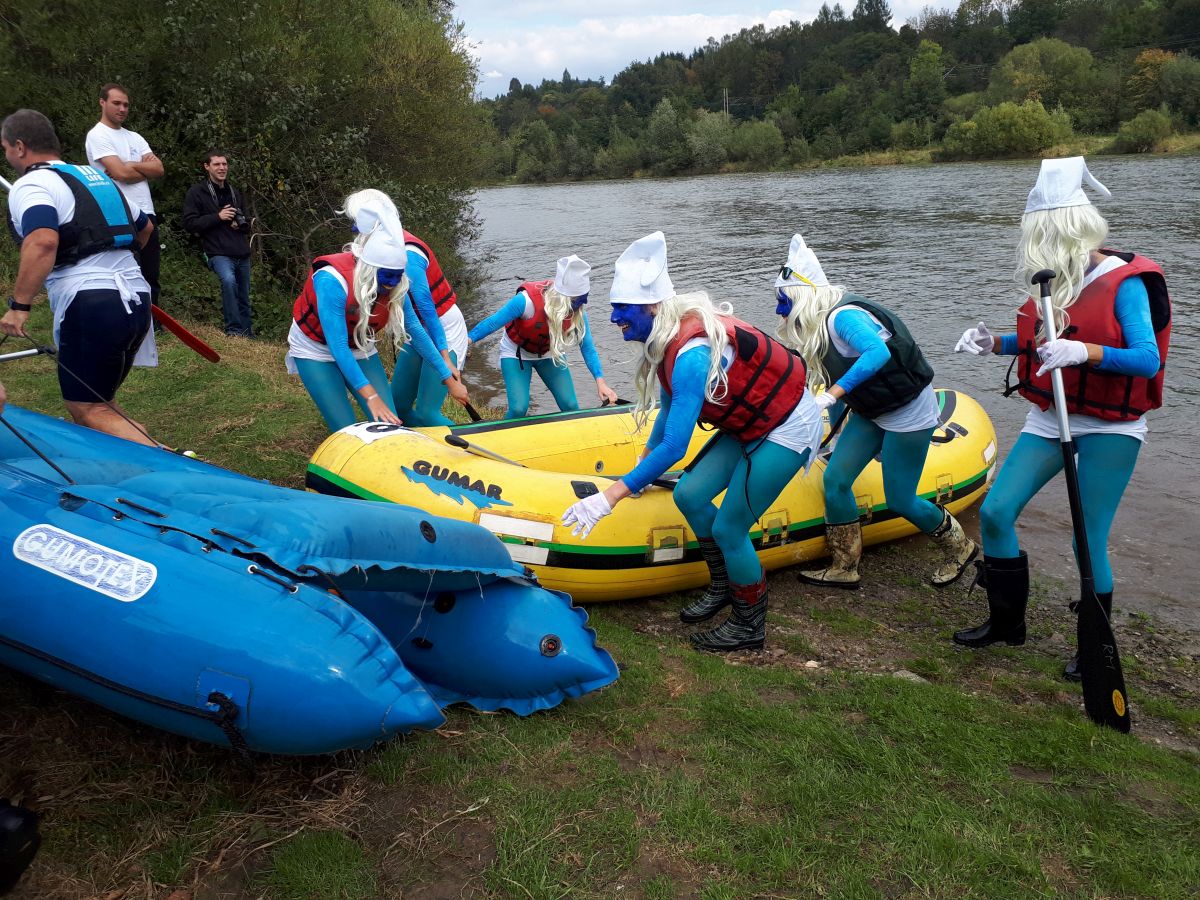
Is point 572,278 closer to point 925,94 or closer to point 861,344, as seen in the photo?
point 861,344

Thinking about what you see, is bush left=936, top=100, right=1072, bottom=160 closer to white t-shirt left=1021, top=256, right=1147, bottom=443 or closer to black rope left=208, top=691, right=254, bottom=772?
white t-shirt left=1021, top=256, right=1147, bottom=443

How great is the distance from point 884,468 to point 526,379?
9.25ft

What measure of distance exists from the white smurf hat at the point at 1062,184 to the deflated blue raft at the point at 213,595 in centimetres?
262

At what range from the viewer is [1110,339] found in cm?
357

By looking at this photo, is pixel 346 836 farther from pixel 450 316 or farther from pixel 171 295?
pixel 171 295

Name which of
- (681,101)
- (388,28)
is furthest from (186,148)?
(681,101)

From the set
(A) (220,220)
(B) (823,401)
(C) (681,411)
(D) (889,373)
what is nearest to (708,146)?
(A) (220,220)

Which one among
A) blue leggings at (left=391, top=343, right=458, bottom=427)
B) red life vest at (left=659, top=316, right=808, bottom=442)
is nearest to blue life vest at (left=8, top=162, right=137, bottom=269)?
blue leggings at (left=391, top=343, right=458, bottom=427)

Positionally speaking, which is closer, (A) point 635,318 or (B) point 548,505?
(A) point 635,318

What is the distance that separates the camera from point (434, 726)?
8.89ft

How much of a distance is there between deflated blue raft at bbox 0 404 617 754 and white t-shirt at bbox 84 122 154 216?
5029 mm

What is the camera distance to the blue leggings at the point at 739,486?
4105mm

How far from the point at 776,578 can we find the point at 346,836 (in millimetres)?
3293

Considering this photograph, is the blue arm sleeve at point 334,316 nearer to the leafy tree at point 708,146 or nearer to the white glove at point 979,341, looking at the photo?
the white glove at point 979,341
